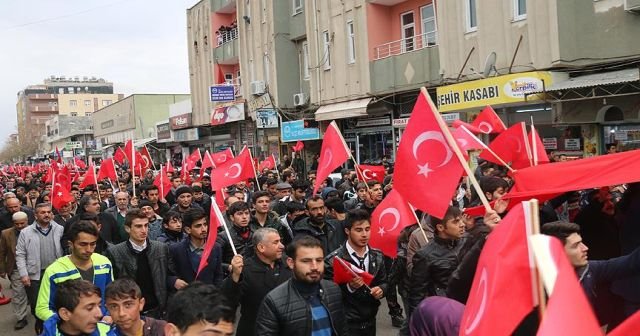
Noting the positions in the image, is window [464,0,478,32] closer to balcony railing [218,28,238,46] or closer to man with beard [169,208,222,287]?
man with beard [169,208,222,287]

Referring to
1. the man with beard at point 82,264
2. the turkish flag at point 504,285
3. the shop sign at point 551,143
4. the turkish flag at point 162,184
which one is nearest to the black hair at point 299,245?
the turkish flag at point 504,285

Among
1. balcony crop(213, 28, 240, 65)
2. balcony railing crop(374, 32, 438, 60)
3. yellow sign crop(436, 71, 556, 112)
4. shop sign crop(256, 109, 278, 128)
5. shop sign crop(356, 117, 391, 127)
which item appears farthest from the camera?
balcony crop(213, 28, 240, 65)

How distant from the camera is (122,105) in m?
59.9

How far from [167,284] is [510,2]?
12.1 m

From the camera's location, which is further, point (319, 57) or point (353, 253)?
point (319, 57)

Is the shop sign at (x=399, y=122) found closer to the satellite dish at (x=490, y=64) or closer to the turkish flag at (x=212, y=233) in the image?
the satellite dish at (x=490, y=64)

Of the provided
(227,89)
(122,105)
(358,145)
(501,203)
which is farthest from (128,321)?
(122,105)

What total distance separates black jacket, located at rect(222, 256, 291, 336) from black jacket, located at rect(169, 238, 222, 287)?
96cm

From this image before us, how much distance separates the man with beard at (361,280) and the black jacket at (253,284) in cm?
38

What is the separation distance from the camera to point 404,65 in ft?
60.4

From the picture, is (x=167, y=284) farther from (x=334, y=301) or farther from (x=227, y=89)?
(x=227, y=89)

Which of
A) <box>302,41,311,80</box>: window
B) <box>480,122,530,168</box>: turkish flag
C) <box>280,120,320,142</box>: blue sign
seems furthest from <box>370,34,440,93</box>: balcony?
<box>480,122,530,168</box>: turkish flag

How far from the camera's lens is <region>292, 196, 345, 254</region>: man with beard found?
6.48 m

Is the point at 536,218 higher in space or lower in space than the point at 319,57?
lower
